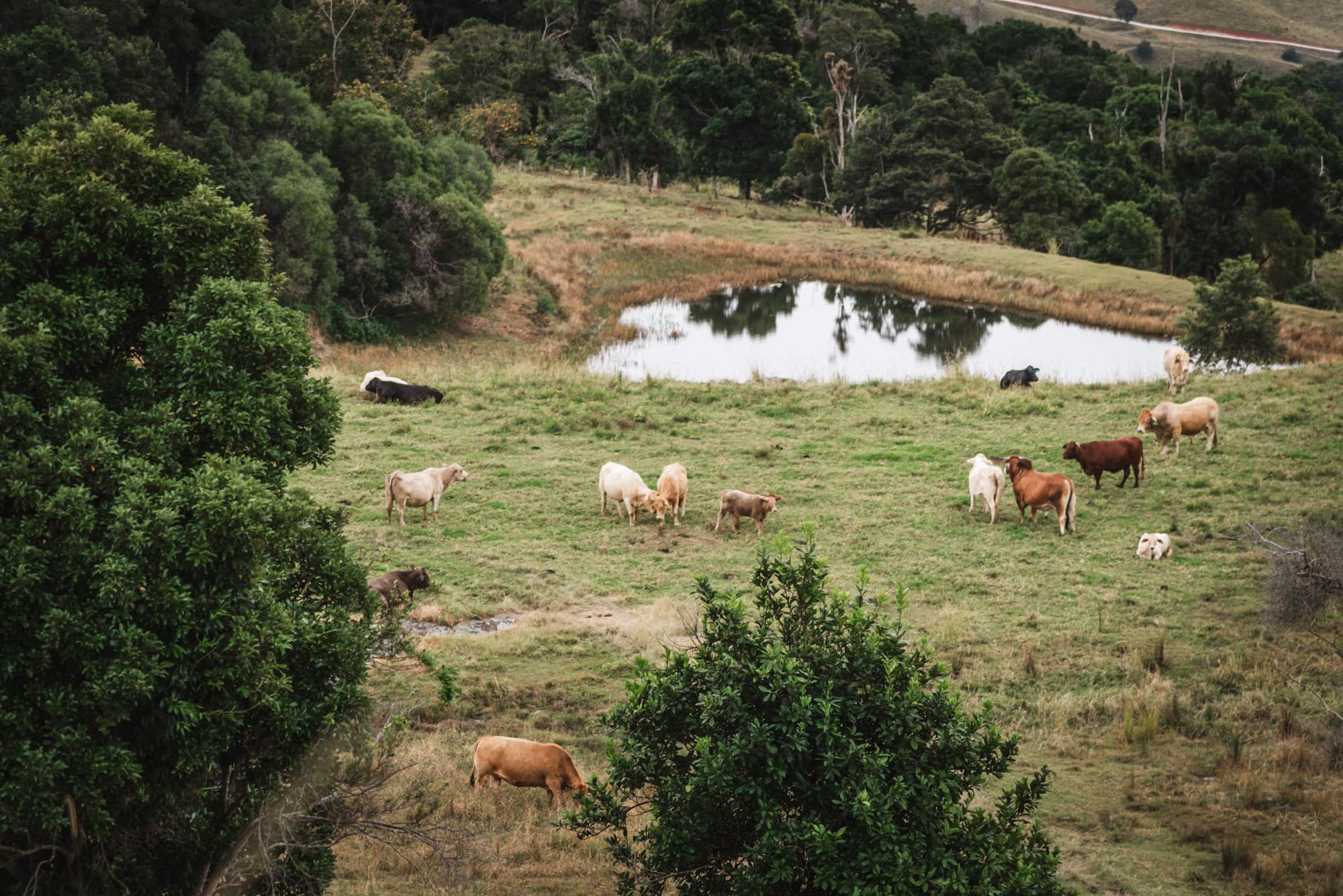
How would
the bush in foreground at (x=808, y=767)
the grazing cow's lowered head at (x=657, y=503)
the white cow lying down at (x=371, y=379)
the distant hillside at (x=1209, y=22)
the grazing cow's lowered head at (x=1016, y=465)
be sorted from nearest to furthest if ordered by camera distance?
the bush in foreground at (x=808, y=767) < the grazing cow's lowered head at (x=657, y=503) < the grazing cow's lowered head at (x=1016, y=465) < the white cow lying down at (x=371, y=379) < the distant hillside at (x=1209, y=22)

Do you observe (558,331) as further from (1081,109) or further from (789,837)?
(1081,109)

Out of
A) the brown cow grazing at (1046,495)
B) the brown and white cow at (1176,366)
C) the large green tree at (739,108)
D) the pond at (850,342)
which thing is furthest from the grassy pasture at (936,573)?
the large green tree at (739,108)

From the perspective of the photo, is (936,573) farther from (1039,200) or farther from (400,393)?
(1039,200)

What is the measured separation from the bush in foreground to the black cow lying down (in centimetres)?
1949

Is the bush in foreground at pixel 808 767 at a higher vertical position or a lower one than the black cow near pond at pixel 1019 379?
lower

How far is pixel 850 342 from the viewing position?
4241 cm

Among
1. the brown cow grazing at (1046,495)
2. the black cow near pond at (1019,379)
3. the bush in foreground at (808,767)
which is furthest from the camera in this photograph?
the black cow near pond at (1019,379)

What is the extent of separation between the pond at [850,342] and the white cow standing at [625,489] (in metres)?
12.0

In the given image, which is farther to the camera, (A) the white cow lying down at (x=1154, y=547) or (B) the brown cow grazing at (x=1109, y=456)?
(B) the brown cow grazing at (x=1109, y=456)

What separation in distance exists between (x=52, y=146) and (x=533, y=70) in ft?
249

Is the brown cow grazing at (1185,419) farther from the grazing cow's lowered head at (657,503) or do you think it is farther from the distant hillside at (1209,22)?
the distant hillside at (1209,22)

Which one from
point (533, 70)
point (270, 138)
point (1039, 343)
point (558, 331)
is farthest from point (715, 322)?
point (533, 70)

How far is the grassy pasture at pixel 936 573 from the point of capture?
11.3 metres

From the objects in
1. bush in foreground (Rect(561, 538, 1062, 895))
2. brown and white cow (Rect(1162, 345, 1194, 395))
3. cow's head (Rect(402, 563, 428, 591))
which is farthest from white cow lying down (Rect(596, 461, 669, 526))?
brown and white cow (Rect(1162, 345, 1194, 395))
